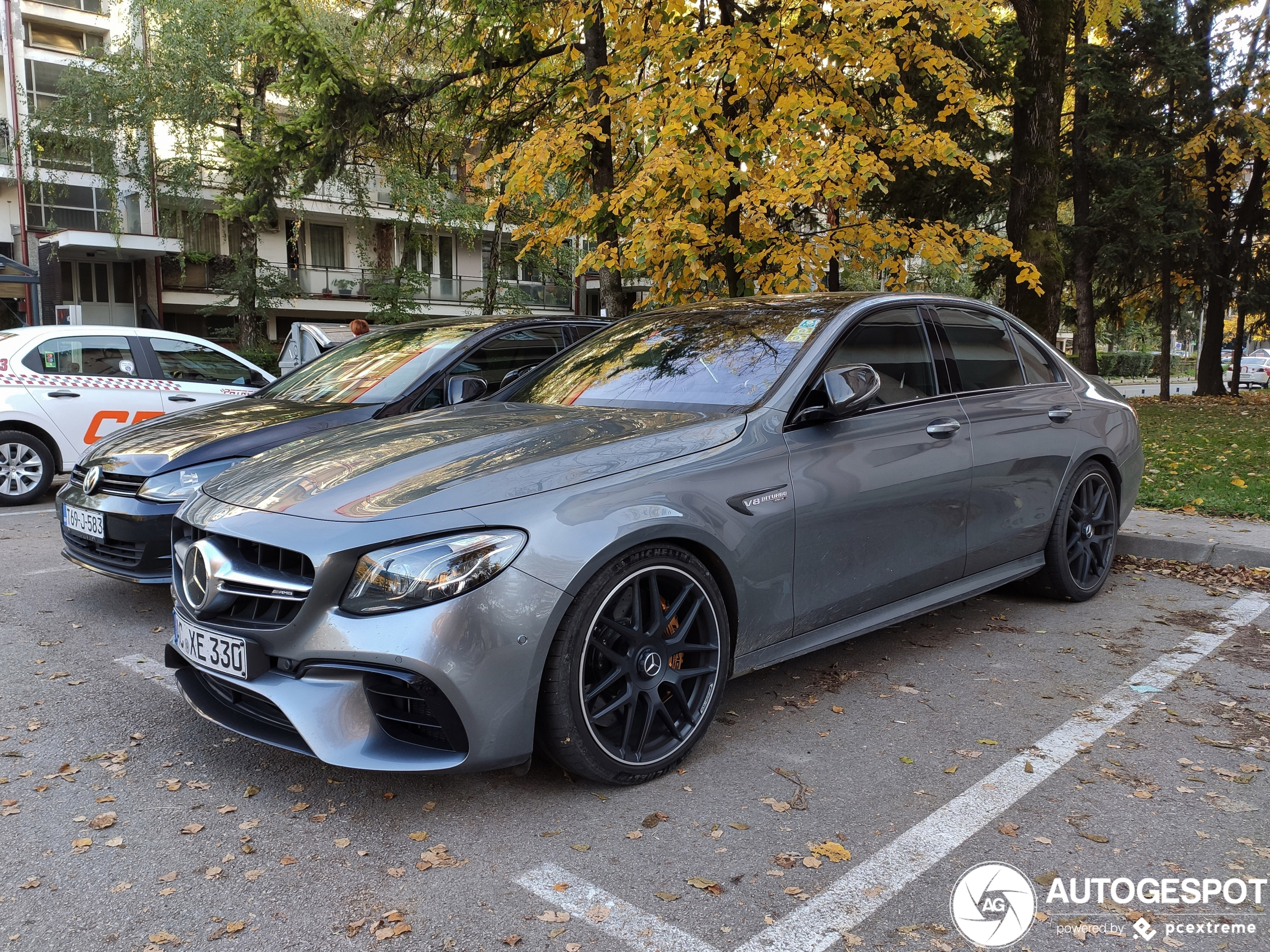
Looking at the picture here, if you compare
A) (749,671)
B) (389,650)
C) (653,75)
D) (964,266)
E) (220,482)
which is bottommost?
(749,671)

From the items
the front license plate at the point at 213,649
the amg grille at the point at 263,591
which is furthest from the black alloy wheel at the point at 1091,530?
the front license plate at the point at 213,649

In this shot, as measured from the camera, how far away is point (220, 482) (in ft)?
11.3

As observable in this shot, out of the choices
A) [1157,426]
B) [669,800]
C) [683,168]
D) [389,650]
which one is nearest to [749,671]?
[669,800]

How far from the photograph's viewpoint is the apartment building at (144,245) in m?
29.2

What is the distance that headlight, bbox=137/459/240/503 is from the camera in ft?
15.7

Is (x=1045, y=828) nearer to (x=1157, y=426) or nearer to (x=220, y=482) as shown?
(x=220, y=482)

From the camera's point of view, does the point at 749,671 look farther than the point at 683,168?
No

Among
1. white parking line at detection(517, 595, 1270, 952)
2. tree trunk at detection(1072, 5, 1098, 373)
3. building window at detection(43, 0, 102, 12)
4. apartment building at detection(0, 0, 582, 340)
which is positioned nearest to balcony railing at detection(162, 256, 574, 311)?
apartment building at detection(0, 0, 582, 340)

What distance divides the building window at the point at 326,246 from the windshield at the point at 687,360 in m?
36.8

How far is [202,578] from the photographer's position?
3.11m

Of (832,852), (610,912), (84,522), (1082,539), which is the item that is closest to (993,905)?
(832,852)

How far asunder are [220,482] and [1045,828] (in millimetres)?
2979

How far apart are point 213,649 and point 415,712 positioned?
29.3 inches

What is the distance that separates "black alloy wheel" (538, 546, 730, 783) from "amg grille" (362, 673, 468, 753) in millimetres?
295
